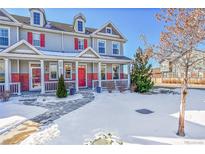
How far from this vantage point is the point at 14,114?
227 inches

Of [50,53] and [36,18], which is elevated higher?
[36,18]

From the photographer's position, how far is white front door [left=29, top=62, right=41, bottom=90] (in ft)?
35.1

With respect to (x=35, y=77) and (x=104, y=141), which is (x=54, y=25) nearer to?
(x=35, y=77)

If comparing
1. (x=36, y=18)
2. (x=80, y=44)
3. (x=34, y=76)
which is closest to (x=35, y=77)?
(x=34, y=76)

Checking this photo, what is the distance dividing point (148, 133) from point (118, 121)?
1.09 m

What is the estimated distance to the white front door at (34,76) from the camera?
1070 centimetres

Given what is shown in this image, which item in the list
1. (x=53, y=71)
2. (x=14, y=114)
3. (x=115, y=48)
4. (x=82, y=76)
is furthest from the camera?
(x=115, y=48)

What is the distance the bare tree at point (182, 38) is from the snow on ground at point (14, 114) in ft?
15.4

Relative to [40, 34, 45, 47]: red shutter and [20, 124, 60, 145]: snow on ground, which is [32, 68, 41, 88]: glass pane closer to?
[40, 34, 45, 47]: red shutter

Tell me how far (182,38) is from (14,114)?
596 centimetres

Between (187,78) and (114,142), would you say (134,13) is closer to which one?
(187,78)

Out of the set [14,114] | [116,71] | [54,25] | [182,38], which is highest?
[54,25]

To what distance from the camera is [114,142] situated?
3.76 meters

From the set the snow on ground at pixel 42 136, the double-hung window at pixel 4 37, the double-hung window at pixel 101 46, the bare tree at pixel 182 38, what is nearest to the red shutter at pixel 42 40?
the double-hung window at pixel 4 37
